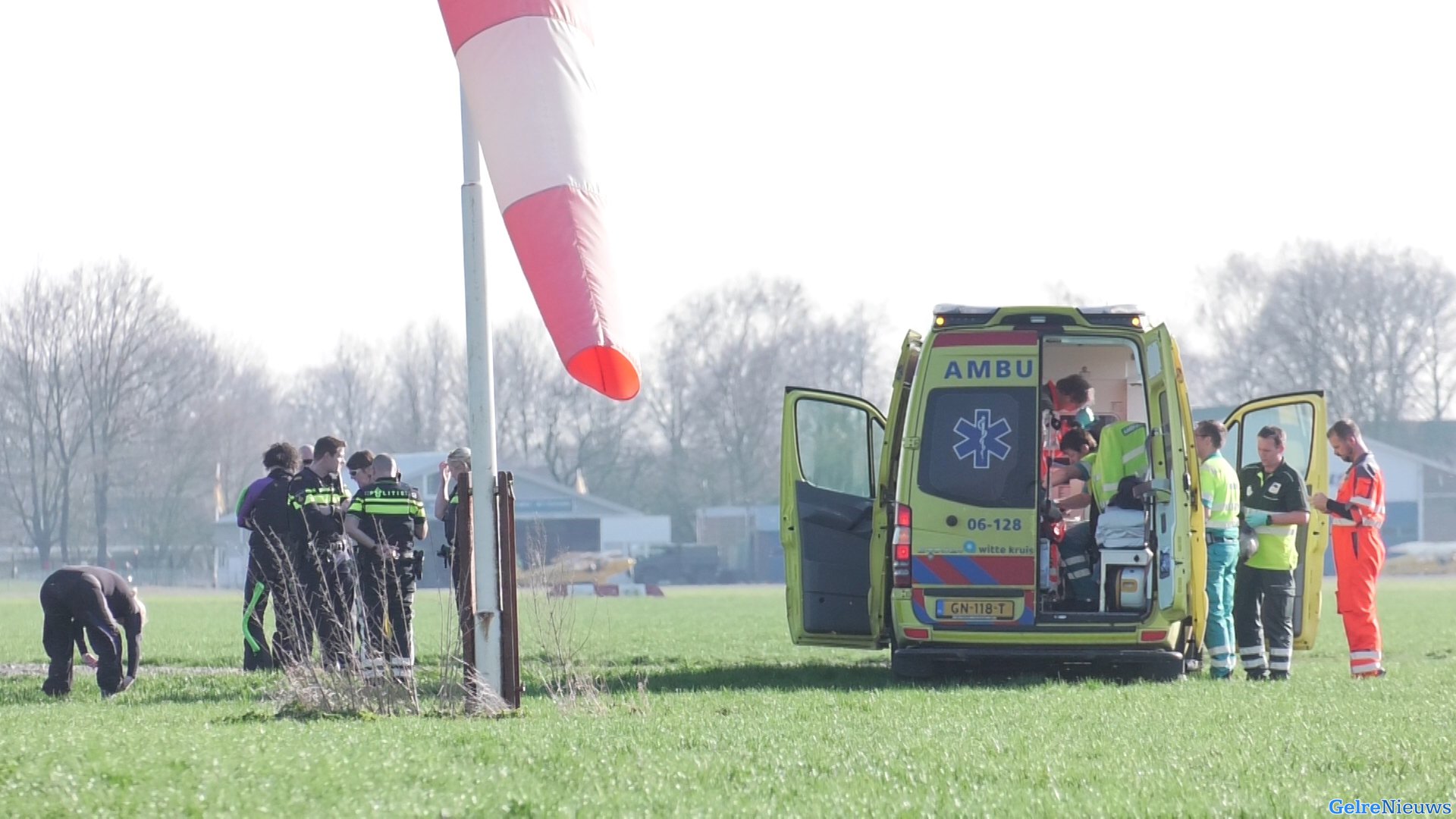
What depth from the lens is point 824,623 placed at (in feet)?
42.3

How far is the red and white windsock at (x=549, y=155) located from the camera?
7910mm

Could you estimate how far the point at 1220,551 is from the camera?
1261cm

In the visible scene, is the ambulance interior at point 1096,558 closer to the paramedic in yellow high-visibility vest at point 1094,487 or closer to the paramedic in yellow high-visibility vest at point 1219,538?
the paramedic in yellow high-visibility vest at point 1094,487

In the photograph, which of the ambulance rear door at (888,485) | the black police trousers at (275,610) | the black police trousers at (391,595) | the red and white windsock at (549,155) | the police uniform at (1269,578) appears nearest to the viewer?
the red and white windsock at (549,155)

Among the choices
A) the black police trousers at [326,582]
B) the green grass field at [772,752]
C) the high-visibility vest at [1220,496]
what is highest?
the high-visibility vest at [1220,496]

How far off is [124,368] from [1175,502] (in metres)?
69.6

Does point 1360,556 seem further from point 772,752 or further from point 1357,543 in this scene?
point 772,752

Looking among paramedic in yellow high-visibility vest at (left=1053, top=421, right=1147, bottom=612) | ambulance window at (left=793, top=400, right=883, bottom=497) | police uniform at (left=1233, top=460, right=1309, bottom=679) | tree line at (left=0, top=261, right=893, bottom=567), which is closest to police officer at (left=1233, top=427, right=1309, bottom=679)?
police uniform at (left=1233, top=460, right=1309, bottom=679)

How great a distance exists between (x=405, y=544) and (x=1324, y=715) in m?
6.18

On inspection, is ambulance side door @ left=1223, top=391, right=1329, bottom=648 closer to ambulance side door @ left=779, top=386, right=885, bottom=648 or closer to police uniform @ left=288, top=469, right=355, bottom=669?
ambulance side door @ left=779, top=386, right=885, bottom=648

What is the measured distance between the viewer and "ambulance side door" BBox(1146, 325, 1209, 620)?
Result: 1162cm

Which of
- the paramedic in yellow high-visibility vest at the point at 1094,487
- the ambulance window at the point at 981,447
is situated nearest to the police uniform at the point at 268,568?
the ambulance window at the point at 981,447

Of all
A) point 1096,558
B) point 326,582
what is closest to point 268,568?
point 326,582

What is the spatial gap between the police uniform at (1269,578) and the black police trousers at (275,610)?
651cm
